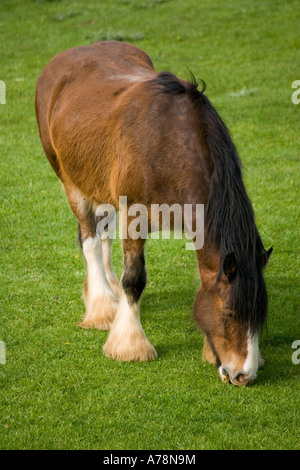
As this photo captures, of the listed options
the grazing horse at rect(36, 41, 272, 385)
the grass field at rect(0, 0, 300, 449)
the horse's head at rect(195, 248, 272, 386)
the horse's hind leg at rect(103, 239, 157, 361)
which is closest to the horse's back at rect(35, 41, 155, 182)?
the grazing horse at rect(36, 41, 272, 385)

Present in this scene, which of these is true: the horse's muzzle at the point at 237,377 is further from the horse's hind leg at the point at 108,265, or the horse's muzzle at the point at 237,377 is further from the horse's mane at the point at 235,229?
the horse's hind leg at the point at 108,265

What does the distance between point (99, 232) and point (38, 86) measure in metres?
1.66

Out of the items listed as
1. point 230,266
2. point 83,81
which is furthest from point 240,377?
point 83,81

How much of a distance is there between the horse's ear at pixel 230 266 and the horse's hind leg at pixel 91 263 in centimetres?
183

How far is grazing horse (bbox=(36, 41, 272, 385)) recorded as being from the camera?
4711 millimetres

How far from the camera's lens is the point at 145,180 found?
5168mm

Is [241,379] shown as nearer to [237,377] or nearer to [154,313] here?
[237,377]

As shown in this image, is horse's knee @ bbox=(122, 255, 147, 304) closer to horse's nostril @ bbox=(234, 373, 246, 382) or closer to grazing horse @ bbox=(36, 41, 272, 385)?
grazing horse @ bbox=(36, 41, 272, 385)

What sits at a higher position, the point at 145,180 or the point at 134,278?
the point at 145,180

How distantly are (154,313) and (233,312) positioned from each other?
188 centimetres

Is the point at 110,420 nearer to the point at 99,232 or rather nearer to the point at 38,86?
the point at 99,232

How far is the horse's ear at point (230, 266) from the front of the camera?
15.0ft

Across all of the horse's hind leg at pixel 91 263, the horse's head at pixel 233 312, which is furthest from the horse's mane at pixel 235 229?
the horse's hind leg at pixel 91 263
